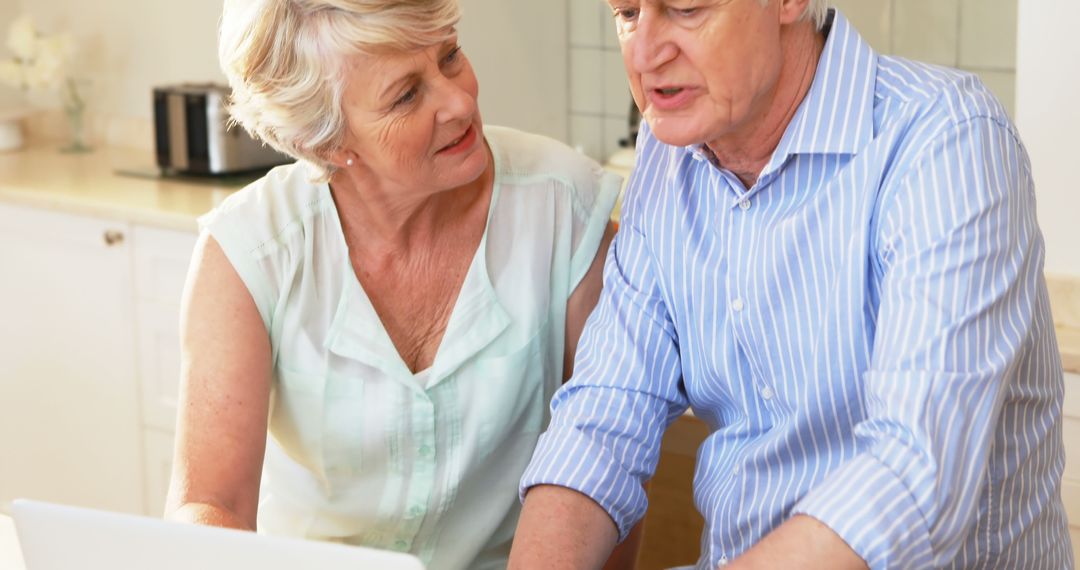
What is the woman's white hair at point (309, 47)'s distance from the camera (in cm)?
152

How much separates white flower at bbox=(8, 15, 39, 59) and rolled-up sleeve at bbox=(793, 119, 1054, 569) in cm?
267

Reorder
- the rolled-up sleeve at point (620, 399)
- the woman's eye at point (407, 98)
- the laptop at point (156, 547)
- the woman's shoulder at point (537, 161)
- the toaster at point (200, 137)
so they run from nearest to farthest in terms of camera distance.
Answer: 1. the laptop at point (156, 547)
2. the rolled-up sleeve at point (620, 399)
3. the woman's eye at point (407, 98)
4. the woman's shoulder at point (537, 161)
5. the toaster at point (200, 137)

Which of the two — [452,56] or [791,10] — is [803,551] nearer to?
[791,10]

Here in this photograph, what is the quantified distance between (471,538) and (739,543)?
381 millimetres

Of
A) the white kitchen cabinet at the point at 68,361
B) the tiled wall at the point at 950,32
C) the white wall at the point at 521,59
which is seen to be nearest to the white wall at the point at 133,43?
the white kitchen cabinet at the point at 68,361

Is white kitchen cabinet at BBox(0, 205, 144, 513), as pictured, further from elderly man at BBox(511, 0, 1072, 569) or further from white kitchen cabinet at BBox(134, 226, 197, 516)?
elderly man at BBox(511, 0, 1072, 569)

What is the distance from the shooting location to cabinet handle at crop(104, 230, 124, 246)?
2.89m

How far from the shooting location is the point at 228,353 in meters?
1.61

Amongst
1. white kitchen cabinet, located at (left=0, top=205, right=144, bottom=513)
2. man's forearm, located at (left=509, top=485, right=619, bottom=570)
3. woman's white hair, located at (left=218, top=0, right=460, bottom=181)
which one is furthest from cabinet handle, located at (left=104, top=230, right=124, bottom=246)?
man's forearm, located at (left=509, top=485, right=619, bottom=570)

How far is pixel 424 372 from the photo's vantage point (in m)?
1.67

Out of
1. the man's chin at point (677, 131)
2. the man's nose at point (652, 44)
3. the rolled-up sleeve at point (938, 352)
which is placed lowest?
the rolled-up sleeve at point (938, 352)

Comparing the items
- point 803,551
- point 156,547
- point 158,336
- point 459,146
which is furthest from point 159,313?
point 803,551

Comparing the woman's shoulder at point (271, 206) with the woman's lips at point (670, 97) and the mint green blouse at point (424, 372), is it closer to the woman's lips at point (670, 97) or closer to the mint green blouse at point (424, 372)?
the mint green blouse at point (424, 372)

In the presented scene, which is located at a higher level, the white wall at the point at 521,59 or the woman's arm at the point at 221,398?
the white wall at the point at 521,59
